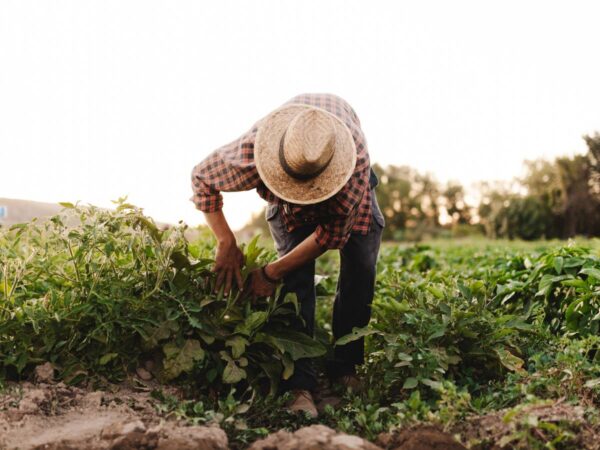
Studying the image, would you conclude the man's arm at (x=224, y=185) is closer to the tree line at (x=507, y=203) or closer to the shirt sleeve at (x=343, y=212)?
the shirt sleeve at (x=343, y=212)

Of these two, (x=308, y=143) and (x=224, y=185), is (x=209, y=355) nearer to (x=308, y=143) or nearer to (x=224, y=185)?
(x=224, y=185)

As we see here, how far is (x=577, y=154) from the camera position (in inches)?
1251

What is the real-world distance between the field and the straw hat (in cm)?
70

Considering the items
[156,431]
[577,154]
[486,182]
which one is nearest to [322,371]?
[156,431]

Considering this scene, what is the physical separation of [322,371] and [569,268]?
172 cm

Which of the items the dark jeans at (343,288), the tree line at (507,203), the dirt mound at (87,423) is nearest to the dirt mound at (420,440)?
the dirt mound at (87,423)

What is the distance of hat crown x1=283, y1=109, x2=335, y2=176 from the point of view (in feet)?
8.74

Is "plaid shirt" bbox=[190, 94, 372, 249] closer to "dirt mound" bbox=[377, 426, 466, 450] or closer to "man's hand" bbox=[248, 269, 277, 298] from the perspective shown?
"man's hand" bbox=[248, 269, 277, 298]

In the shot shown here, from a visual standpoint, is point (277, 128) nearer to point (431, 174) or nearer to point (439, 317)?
point (439, 317)

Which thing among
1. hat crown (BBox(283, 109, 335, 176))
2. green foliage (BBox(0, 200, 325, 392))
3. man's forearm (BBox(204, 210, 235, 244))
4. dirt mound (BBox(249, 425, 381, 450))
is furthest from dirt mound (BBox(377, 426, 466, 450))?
man's forearm (BBox(204, 210, 235, 244))

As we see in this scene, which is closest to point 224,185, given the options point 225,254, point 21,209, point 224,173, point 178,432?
point 224,173

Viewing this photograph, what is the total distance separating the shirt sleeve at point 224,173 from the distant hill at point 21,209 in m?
4.91

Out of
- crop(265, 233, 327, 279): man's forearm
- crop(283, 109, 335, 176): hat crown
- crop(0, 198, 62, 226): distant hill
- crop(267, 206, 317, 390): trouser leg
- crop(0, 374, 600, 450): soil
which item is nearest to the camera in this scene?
crop(0, 374, 600, 450): soil

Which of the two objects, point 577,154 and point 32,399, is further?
point 577,154
